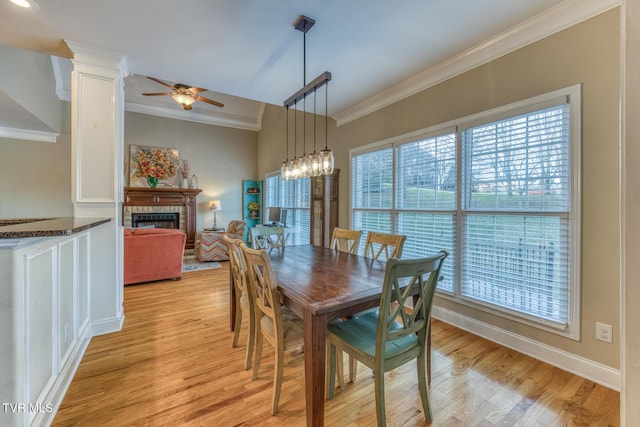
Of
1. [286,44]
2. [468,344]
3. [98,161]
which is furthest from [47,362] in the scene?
[468,344]

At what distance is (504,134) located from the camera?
2490mm

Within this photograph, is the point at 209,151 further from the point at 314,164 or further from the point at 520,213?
the point at 520,213

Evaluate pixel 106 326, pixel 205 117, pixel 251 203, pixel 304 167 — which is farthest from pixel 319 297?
pixel 205 117

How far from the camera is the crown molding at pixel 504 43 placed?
2035 mm

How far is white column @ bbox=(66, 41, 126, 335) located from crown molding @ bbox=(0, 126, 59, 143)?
12.4ft

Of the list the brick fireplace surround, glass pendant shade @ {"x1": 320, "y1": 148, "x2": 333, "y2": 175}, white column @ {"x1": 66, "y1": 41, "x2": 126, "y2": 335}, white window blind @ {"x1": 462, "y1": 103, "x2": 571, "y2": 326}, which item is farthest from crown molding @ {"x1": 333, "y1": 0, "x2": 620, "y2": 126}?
the brick fireplace surround

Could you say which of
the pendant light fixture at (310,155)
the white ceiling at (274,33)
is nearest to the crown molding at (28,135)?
the white ceiling at (274,33)

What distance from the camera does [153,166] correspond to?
22.0ft

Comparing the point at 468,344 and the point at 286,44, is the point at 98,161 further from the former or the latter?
the point at 468,344

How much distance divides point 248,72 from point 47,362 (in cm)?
291

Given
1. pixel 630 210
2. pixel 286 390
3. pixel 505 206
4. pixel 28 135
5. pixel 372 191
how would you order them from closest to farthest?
pixel 630 210 < pixel 286 390 < pixel 505 206 < pixel 372 191 < pixel 28 135

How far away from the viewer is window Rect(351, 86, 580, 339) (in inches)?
84.4

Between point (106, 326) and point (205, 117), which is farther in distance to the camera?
point (205, 117)

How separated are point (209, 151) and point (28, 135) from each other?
3308 millimetres
